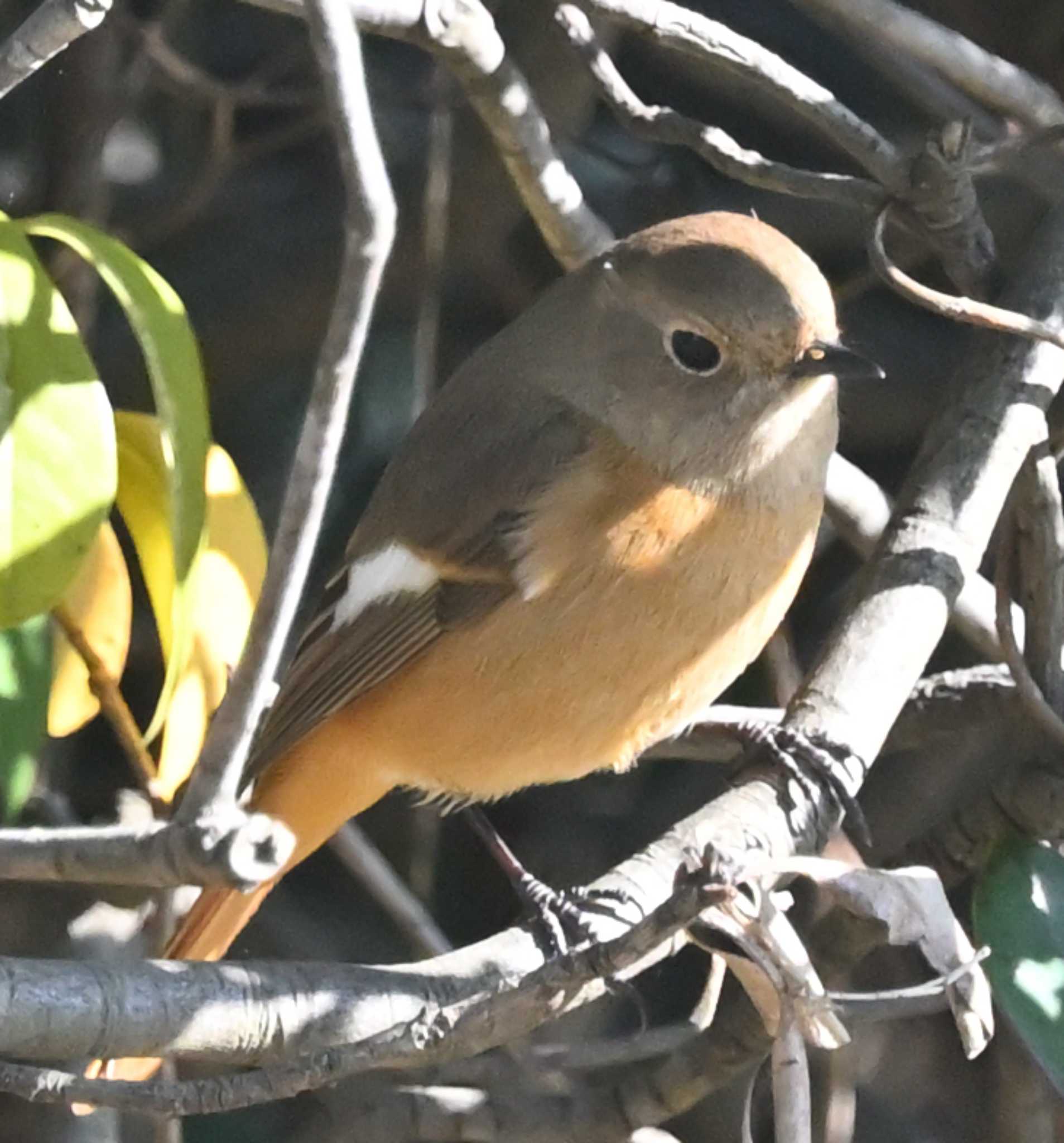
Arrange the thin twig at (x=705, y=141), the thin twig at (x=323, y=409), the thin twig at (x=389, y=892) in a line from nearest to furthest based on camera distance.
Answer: the thin twig at (x=323, y=409) < the thin twig at (x=705, y=141) < the thin twig at (x=389, y=892)

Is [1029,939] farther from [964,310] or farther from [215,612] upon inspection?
[215,612]

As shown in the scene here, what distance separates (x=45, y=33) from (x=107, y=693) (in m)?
0.77

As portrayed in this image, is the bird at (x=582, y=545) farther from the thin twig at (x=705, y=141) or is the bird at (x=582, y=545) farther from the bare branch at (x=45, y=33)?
the bare branch at (x=45, y=33)

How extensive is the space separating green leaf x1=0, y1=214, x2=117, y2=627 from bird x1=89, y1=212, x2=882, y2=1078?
0.62m

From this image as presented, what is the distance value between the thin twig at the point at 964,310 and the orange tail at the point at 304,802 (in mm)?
858

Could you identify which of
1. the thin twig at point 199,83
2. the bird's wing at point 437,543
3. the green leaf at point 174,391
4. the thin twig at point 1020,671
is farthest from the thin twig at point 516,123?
the thin twig at point 1020,671

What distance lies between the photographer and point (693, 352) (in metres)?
1.99

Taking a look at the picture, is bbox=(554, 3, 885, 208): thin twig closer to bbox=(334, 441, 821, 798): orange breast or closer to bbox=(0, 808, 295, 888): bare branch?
bbox=(334, 441, 821, 798): orange breast

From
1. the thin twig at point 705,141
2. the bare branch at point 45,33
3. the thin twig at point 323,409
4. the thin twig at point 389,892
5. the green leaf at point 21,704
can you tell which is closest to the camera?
the thin twig at point 323,409

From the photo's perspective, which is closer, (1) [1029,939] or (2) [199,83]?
(1) [1029,939]

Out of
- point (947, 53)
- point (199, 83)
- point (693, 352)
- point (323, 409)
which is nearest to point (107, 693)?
point (693, 352)

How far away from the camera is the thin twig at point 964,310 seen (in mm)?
1778

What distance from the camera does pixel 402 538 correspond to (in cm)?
207

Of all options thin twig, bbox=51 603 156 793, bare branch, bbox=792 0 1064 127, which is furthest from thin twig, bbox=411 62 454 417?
thin twig, bbox=51 603 156 793
